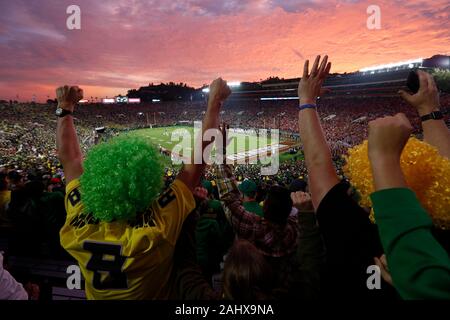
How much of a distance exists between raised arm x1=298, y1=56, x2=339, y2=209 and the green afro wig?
3.40 feet

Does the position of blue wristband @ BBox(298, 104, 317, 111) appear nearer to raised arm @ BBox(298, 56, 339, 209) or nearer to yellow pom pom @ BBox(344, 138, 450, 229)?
raised arm @ BBox(298, 56, 339, 209)

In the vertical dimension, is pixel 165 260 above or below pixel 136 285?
above

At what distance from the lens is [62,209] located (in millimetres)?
4129

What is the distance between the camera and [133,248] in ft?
5.23

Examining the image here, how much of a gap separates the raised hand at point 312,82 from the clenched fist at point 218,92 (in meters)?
0.70

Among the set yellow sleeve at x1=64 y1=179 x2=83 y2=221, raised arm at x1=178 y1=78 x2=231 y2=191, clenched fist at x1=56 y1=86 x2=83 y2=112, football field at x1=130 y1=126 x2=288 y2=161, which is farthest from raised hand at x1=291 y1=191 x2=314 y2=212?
football field at x1=130 y1=126 x2=288 y2=161

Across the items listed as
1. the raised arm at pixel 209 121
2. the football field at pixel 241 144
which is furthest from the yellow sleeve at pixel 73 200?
the football field at pixel 241 144

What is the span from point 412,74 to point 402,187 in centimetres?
138

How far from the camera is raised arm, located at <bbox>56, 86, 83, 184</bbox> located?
86.9 inches

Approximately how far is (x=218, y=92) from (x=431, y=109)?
1469 mm

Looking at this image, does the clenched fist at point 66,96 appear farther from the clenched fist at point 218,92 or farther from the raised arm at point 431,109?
the raised arm at point 431,109

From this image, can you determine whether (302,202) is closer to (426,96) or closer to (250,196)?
(426,96)
